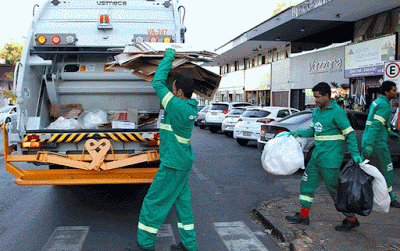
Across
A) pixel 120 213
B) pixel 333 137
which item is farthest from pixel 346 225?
pixel 120 213

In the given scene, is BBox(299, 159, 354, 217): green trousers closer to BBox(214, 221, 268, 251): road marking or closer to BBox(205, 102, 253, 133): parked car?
BBox(214, 221, 268, 251): road marking

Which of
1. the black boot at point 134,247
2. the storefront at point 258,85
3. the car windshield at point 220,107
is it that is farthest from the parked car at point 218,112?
the black boot at point 134,247

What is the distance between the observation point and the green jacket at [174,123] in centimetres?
401

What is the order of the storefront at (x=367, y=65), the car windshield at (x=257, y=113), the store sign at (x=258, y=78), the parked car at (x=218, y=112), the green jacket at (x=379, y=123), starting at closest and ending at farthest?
the green jacket at (x=379, y=123) → the car windshield at (x=257, y=113) → the storefront at (x=367, y=65) → the parked car at (x=218, y=112) → the store sign at (x=258, y=78)

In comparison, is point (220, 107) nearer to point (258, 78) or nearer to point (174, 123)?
point (258, 78)

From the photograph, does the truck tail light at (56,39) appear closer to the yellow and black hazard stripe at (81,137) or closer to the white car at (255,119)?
the yellow and black hazard stripe at (81,137)

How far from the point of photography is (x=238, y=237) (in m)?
4.89

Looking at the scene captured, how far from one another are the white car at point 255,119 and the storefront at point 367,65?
5337 mm

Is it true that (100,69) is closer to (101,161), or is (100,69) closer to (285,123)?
(101,161)

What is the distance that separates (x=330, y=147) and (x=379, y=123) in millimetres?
1620

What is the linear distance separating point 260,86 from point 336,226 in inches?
1168

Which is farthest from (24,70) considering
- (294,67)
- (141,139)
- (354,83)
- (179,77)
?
(294,67)

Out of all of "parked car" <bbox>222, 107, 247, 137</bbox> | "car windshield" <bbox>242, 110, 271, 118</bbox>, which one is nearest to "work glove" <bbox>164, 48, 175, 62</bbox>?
"car windshield" <bbox>242, 110, 271, 118</bbox>

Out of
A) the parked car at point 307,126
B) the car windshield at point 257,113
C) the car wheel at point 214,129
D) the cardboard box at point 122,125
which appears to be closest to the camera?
the cardboard box at point 122,125
